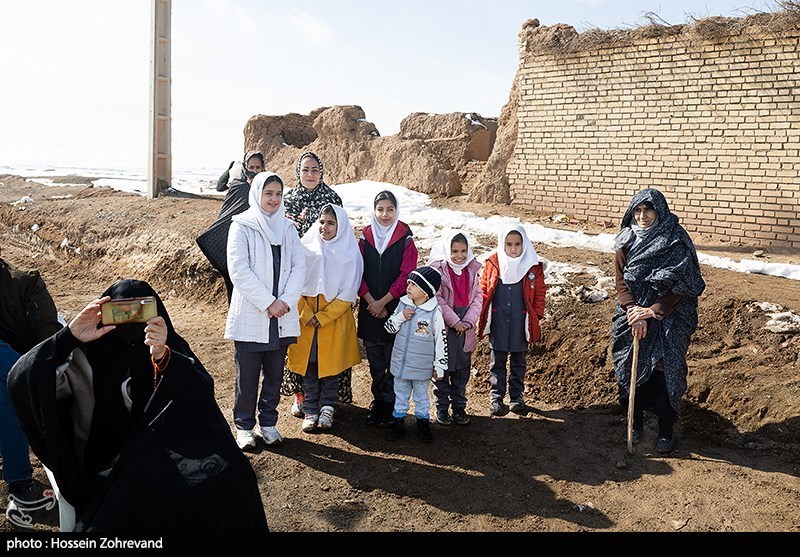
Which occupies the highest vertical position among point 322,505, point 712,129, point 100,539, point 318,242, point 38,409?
point 712,129

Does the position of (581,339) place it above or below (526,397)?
above

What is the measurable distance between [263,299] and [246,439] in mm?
994

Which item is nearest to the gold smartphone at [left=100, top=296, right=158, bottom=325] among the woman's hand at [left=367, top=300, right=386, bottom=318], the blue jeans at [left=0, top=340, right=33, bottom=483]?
the blue jeans at [left=0, top=340, right=33, bottom=483]

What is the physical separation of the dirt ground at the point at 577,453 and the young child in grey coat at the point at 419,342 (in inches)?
12.5

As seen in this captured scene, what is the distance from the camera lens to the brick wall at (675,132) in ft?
27.4

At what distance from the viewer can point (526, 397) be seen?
5840mm

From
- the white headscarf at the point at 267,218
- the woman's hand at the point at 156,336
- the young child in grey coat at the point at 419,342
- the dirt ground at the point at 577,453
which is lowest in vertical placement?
the dirt ground at the point at 577,453

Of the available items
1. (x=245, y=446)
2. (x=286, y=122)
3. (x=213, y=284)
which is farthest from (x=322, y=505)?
(x=286, y=122)

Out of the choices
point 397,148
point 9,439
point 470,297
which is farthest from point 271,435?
→ point 397,148

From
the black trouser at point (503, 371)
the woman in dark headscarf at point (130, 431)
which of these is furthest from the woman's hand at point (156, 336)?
the black trouser at point (503, 371)

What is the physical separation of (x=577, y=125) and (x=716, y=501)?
7.13 m

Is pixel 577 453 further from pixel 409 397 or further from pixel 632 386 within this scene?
pixel 409 397

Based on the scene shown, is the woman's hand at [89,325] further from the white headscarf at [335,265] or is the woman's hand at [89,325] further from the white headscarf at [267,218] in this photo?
the white headscarf at [335,265]

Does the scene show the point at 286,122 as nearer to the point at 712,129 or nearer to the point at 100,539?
the point at 712,129
